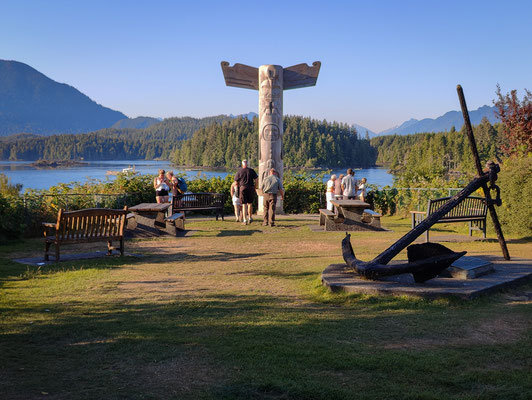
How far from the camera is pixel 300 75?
16.4 m

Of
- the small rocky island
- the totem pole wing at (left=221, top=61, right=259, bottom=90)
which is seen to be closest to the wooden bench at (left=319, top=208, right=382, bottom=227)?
the totem pole wing at (left=221, top=61, right=259, bottom=90)

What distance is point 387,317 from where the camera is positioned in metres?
4.76

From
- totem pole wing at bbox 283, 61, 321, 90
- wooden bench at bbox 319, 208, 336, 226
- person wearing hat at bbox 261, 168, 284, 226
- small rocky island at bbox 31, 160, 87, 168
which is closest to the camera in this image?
wooden bench at bbox 319, 208, 336, 226

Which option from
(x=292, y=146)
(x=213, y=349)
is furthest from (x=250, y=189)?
(x=292, y=146)

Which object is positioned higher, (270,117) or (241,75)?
(241,75)

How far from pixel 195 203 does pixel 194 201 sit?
7 centimetres

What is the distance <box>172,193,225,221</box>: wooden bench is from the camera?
13.9 metres

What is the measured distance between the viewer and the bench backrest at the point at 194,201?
13.9m

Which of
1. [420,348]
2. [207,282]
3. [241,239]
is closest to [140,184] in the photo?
[241,239]

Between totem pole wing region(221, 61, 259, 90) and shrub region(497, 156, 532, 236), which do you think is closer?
shrub region(497, 156, 532, 236)

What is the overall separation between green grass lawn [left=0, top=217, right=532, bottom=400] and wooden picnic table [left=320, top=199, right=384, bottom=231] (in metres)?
5.06

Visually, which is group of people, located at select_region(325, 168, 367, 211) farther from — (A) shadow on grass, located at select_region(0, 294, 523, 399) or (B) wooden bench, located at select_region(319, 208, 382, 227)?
(A) shadow on grass, located at select_region(0, 294, 523, 399)

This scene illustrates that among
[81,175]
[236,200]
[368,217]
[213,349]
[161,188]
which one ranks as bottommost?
[213,349]

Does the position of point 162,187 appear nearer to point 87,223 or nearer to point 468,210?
point 87,223
